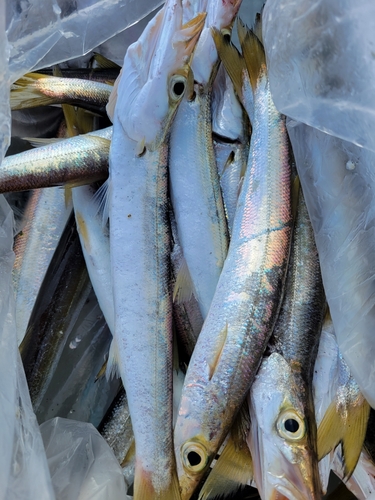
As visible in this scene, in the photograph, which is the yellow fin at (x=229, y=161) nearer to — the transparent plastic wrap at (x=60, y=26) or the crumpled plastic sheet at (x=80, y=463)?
the transparent plastic wrap at (x=60, y=26)

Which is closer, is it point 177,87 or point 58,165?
point 177,87

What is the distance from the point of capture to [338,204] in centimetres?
127

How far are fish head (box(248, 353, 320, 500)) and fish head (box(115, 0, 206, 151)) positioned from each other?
711mm

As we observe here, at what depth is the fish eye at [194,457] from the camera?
1192 millimetres

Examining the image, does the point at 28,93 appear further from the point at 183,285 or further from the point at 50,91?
the point at 183,285

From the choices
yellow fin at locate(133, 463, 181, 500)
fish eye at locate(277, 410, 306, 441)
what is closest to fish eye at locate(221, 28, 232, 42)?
fish eye at locate(277, 410, 306, 441)

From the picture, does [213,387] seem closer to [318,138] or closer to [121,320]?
[121,320]

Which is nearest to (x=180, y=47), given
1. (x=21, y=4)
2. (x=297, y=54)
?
(x=297, y=54)

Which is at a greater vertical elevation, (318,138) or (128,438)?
(318,138)

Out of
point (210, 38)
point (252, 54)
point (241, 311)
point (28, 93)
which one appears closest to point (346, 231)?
point (241, 311)

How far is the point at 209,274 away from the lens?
1.35m

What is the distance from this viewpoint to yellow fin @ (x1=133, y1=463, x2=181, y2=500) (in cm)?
123

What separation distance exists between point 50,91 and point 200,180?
646 mm

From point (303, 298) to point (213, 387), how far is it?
34 cm
